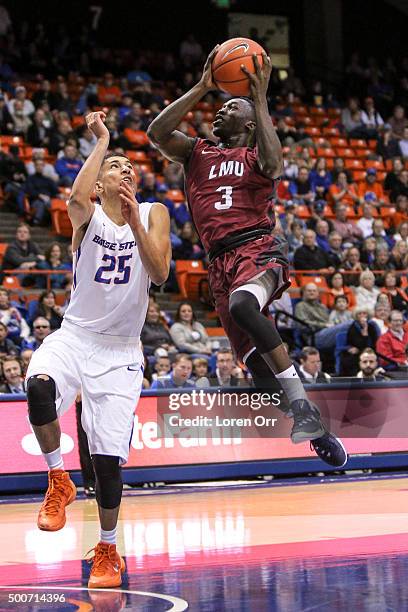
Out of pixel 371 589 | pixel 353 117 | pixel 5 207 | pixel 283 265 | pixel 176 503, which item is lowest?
pixel 371 589

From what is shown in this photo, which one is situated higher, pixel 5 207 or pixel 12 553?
pixel 5 207

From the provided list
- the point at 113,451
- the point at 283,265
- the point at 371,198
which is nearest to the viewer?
the point at 113,451

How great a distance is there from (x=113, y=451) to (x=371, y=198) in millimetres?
14572

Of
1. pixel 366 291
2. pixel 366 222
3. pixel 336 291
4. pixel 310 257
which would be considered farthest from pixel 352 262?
pixel 366 222

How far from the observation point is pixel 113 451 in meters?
5.96

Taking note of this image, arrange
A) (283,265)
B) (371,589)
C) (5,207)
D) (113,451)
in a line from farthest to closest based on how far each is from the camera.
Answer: (5,207) < (283,265) < (113,451) < (371,589)

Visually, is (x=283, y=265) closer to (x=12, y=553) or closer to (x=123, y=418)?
(x=123, y=418)

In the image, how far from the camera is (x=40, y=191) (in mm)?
16062

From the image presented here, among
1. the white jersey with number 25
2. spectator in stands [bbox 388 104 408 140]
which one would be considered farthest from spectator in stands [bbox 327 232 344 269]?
the white jersey with number 25

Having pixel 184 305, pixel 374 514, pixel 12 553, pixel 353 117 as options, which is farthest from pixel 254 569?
pixel 353 117

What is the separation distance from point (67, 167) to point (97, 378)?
10724mm

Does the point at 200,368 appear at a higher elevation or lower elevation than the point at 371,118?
lower

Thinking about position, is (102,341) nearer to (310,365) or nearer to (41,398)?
(41,398)

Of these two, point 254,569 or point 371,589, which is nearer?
point 371,589
